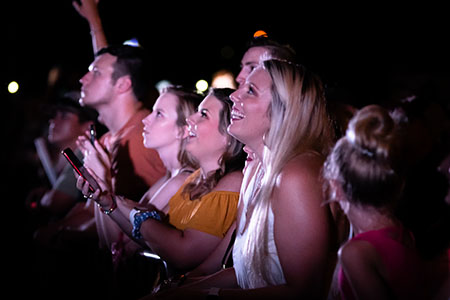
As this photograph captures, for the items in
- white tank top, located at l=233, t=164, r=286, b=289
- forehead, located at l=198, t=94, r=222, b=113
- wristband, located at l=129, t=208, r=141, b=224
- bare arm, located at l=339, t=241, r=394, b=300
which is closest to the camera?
bare arm, located at l=339, t=241, r=394, b=300

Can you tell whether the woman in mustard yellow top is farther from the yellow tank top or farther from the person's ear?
the person's ear

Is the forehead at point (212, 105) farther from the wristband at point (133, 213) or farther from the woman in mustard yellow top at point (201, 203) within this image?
the wristband at point (133, 213)

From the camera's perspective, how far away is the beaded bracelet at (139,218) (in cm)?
287

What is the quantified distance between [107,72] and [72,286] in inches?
73.5

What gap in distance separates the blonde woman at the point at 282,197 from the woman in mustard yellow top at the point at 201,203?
274 millimetres

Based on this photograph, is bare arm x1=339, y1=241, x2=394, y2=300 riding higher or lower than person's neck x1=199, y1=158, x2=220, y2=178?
higher

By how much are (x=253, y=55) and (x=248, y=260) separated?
1.94 m

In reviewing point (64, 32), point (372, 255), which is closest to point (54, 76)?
point (64, 32)

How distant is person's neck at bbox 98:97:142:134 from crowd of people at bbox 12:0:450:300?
13mm

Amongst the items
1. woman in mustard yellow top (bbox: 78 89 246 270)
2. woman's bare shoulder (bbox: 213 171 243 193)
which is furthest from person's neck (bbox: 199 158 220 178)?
woman's bare shoulder (bbox: 213 171 243 193)

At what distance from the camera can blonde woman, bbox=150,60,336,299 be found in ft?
6.09

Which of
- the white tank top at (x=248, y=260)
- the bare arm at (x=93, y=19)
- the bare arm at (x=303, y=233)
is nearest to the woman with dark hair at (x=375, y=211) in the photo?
the bare arm at (x=303, y=233)

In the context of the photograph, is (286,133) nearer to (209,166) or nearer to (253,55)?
(209,166)

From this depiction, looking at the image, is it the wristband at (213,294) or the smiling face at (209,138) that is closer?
the wristband at (213,294)
